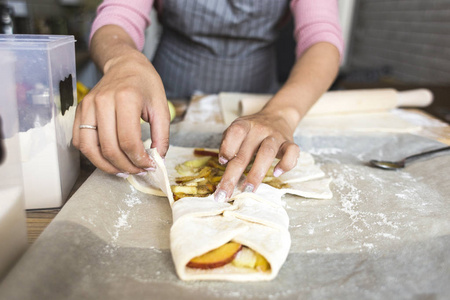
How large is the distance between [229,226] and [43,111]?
1.38 ft

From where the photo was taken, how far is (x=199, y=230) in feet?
2.17

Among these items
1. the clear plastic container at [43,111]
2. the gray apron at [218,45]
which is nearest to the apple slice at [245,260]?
the clear plastic container at [43,111]

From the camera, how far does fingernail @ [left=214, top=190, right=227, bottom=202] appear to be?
2.56 feet

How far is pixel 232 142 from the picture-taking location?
875 millimetres

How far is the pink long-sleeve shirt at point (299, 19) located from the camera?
1.33 meters

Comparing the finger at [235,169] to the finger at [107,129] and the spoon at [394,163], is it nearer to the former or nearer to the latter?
the finger at [107,129]

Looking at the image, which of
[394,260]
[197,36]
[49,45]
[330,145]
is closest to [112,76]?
[49,45]

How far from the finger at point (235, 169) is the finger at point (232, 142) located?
1 cm

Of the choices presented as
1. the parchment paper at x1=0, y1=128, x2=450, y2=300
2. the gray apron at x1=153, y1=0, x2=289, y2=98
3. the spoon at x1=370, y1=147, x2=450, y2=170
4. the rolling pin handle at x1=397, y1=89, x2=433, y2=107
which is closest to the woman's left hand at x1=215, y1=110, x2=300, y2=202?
the parchment paper at x1=0, y1=128, x2=450, y2=300

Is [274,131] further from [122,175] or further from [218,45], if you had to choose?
[218,45]

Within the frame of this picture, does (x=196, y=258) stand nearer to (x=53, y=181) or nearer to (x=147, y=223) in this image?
(x=147, y=223)

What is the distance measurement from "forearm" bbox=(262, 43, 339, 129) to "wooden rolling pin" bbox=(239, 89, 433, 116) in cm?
24

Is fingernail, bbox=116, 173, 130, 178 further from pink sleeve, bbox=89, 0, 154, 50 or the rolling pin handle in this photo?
the rolling pin handle

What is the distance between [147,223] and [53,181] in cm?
21
